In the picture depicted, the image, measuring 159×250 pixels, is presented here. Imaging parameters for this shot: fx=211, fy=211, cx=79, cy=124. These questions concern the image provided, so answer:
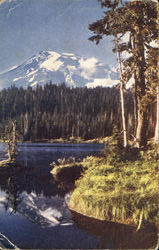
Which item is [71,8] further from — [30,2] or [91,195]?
[91,195]

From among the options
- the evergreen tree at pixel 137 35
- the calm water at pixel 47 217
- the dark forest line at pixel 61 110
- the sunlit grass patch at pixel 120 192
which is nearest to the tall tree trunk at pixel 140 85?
the evergreen tree at pixel 137 35

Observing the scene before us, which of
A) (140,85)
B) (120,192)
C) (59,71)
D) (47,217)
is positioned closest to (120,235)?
(120,192)

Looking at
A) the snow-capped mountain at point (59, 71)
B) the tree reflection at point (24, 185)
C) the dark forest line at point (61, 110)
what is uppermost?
the snow-capped mountain at point (59, 71)

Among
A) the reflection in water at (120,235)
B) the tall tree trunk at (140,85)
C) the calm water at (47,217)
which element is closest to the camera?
the reflection in water at (120,235)

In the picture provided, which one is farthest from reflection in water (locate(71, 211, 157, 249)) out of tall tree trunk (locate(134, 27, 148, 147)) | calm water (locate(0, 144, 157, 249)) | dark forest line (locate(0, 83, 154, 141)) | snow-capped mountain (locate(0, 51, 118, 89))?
snow-capped mountain (locate(0, 51, 118, 89))

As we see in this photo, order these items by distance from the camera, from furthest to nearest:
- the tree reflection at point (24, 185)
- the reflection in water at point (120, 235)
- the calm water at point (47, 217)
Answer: the tree reflection at point (24, 185)
the calm water at point (47, 217)
the reflection in water at point (120, 235)

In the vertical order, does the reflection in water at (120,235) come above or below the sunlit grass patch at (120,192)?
below

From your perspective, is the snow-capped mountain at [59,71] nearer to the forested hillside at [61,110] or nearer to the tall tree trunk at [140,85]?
the forested hillside at [61,110]

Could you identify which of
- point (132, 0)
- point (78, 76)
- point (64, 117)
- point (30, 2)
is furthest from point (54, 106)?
point (132, 0)
